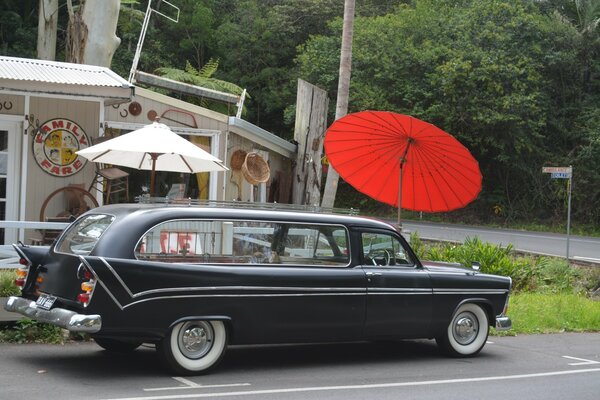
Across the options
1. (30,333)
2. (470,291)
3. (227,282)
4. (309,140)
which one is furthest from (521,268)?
(30,333)

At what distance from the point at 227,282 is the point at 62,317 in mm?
1569

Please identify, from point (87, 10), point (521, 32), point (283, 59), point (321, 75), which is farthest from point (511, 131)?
point (87, 10)

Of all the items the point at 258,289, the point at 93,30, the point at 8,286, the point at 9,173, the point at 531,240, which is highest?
the point at 93,30

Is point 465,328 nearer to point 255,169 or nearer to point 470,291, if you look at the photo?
point 470,291

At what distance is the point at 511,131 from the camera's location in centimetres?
3344

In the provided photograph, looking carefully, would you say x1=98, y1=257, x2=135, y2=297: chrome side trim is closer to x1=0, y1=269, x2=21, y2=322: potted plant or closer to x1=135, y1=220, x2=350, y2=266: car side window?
x1=135, y1=220, x2=350, y2=266: car side window

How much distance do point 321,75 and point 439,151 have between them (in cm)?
2458

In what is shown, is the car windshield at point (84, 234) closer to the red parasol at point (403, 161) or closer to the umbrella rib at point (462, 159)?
the red parasol at point (403, 161)

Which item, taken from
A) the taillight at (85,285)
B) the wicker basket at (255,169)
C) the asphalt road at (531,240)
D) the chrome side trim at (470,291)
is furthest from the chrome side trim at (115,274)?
the asphalt road at (531,240)

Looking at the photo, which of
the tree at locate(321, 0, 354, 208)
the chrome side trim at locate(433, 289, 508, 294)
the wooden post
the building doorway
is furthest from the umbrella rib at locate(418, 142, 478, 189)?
the building doorway

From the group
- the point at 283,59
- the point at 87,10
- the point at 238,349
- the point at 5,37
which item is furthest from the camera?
the point at 283,59

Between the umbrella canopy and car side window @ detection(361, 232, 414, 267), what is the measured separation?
372cm

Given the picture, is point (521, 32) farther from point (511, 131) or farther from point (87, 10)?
point (87, 10)

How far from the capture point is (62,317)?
768 cm
